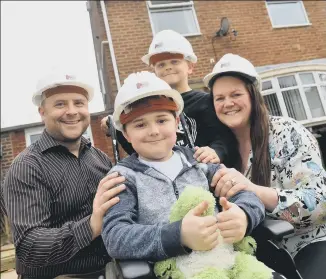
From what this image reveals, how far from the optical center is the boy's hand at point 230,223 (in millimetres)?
1486

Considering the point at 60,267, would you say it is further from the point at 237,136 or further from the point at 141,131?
the point at 237,136

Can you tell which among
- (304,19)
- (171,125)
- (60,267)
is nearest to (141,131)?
(171,125)

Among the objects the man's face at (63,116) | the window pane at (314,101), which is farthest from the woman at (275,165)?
the window pane at (314,101)

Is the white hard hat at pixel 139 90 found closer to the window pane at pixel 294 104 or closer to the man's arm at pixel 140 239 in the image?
the man's arm at pixel 140 239

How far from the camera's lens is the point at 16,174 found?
82.3 inches

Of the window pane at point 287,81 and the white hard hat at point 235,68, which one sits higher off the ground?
the window pane at point 287,81

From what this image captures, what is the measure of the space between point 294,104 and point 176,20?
3828mm

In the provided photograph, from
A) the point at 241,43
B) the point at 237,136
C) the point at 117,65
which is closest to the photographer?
the point at 237,136

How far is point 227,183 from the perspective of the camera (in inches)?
70.3

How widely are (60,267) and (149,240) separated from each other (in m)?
0.92

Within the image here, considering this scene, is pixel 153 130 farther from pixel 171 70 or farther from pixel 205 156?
pixel 171 70

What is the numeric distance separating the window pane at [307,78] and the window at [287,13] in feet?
4.92

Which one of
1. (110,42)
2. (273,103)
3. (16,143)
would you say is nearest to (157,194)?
(110,42)

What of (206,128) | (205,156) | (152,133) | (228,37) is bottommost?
(205,156)
